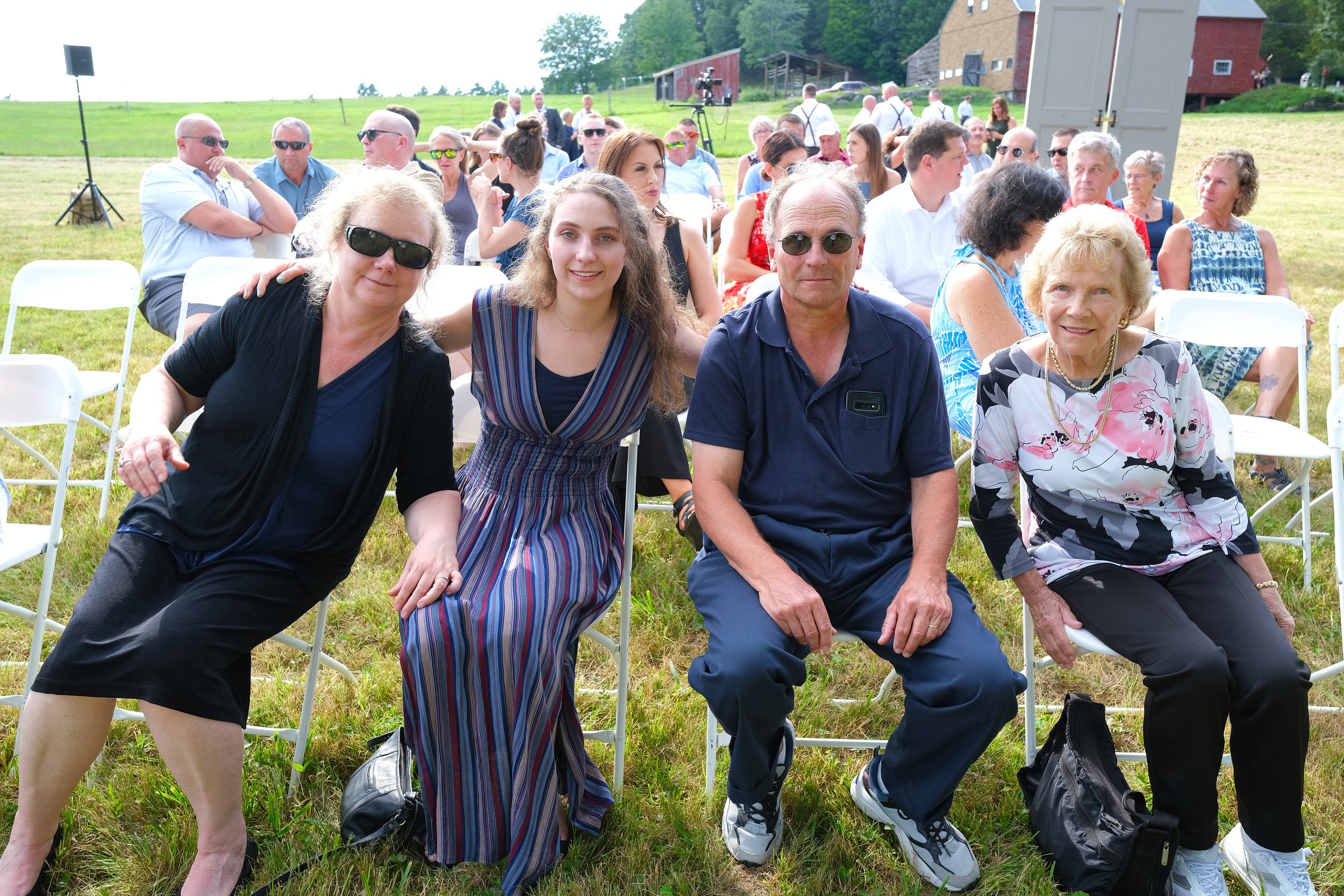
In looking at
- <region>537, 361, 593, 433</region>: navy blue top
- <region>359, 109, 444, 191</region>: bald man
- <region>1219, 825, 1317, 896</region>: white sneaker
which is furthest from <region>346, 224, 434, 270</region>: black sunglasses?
<region>359, 109, 444, 191</region>: bald man

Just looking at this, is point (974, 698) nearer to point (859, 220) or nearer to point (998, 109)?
point (859, 220)

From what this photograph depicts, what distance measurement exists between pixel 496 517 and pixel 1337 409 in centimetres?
248

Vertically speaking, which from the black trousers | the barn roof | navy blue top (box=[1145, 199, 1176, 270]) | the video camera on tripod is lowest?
the black trousers

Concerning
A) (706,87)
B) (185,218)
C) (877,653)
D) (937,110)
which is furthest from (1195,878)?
(937,110)

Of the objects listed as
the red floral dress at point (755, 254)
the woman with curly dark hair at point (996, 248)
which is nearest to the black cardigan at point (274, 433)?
the woman with curly dark hair at point (996, 248)

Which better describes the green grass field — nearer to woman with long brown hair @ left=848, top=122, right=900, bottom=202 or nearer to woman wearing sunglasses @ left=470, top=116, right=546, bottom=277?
woman with long brown hair @ left=848, top=122, right=900, bottom=202

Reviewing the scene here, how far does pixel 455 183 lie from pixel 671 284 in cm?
514

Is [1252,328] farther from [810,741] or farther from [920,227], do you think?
[810,741]

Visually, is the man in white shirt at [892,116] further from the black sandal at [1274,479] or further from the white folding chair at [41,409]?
the white folding chair at [41,409]

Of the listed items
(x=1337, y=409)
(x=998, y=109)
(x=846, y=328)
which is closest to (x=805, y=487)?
(x=846, y=328)

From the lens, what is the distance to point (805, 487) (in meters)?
2.45

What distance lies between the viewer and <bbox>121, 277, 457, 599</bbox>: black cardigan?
2328 mm

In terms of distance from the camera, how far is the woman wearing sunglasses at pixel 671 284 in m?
3.81

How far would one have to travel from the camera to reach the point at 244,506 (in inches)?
91.0
